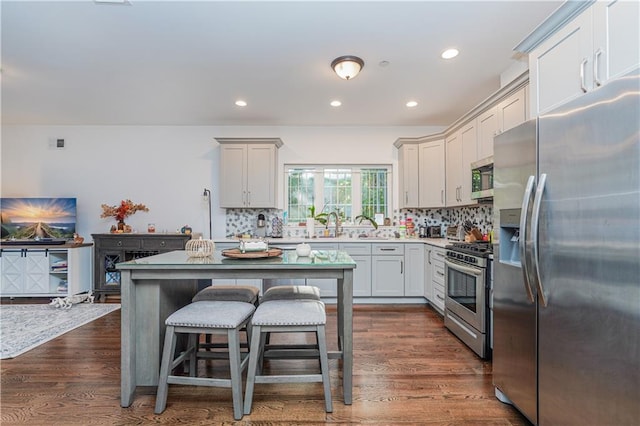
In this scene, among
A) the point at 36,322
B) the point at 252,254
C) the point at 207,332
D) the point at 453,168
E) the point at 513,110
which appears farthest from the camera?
the point at 453,168

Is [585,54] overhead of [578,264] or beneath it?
overhead

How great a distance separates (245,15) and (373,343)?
3.03m

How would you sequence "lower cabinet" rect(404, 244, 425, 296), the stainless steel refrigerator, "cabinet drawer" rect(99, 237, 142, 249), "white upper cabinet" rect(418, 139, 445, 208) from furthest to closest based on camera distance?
"cabinet drawer" rect(99, 237, 142, 249) → "white upper cabinet" rect(418, 139, 445, 208) → "lower cabinet" rect(404, 244, 425, 296) → the stainless steel refrigerator

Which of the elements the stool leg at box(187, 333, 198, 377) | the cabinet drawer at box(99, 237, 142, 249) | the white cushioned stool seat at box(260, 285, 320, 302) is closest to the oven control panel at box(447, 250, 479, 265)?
the white cushioned stool seat at box(260, 285, 320, 302)

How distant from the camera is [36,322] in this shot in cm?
355

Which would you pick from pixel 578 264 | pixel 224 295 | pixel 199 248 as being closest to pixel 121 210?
pixel 199 248

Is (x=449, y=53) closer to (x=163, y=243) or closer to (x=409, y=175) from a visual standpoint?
(x=409, y=175)

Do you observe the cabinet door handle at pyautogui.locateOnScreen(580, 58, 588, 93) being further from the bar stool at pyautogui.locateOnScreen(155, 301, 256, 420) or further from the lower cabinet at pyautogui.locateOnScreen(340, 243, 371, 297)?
the lower cabinet at pyautogui.locateOnScreen(340, 243, 371, 297)

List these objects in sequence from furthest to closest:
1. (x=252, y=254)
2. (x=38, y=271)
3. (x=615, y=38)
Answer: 1. (x=38, y=271)
2. (x=252, y=254)
3. (x=615, y=38)

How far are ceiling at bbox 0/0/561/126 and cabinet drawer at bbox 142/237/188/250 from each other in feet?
6.04

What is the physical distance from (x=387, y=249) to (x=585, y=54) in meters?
3.07

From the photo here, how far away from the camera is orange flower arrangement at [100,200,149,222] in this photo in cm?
480

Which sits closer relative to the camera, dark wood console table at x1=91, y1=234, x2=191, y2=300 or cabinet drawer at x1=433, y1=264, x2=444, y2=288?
cabinet drawer at x1=433, y1=264, x2=444, y2=288

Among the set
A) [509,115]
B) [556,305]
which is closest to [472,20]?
[509,115]
